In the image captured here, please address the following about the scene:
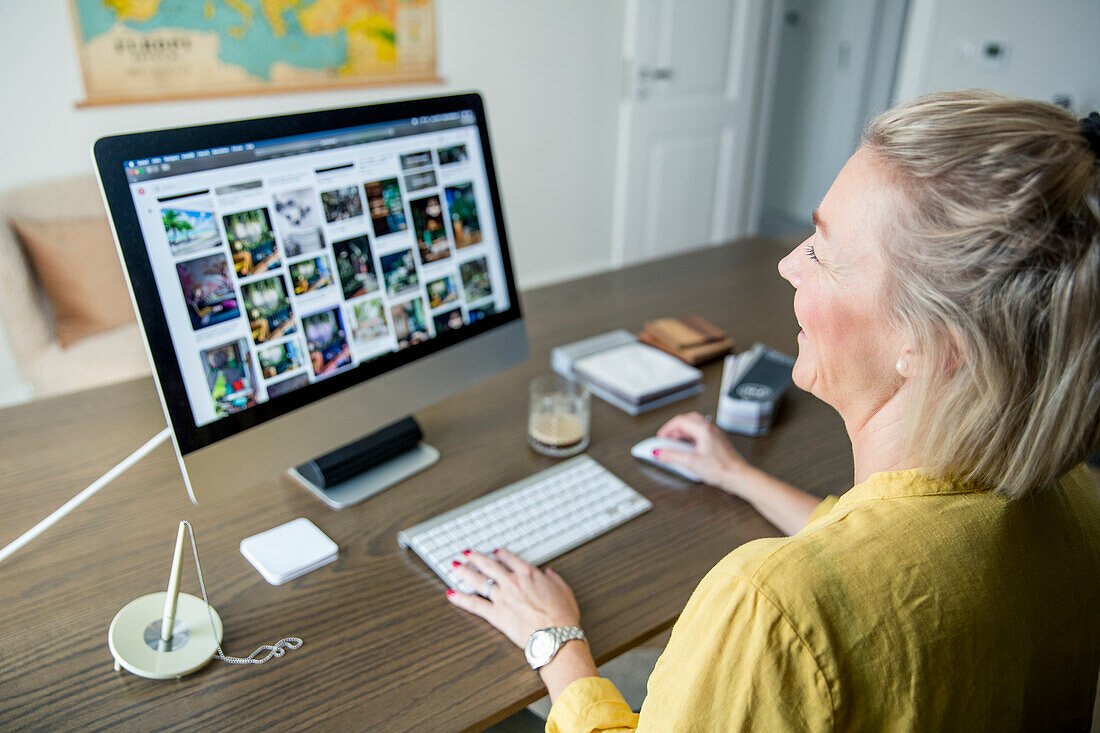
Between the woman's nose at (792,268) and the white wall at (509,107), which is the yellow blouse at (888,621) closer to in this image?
the woman's nose at (792,268)

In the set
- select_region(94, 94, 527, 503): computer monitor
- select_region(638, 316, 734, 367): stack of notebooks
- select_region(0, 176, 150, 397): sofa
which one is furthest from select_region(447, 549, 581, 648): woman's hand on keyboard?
select_region(0, 176, 150, 397): sofa

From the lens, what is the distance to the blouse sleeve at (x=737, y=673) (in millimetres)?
656

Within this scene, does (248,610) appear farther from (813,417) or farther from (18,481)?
(813,417)

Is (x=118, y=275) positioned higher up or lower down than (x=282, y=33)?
lower down

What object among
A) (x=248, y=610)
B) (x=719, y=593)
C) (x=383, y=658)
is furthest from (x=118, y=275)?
(x=719, y=593)

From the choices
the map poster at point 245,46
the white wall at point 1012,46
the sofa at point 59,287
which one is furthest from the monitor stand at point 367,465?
the white wall at point 1012,46

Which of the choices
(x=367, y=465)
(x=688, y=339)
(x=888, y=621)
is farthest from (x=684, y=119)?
(x=888, y=621)

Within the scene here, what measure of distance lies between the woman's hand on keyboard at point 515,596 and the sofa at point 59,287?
1431 millimetres

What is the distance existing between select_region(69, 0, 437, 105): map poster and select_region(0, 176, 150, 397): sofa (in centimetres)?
85

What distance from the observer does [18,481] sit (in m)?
1.18

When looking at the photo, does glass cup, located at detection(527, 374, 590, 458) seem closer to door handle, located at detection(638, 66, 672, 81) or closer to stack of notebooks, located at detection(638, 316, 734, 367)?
stack of notebooks, located at detection(638, 316, 734, 367)

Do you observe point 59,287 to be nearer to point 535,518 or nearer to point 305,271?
point 305,271

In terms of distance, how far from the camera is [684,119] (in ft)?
13.5

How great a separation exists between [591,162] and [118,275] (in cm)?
251
